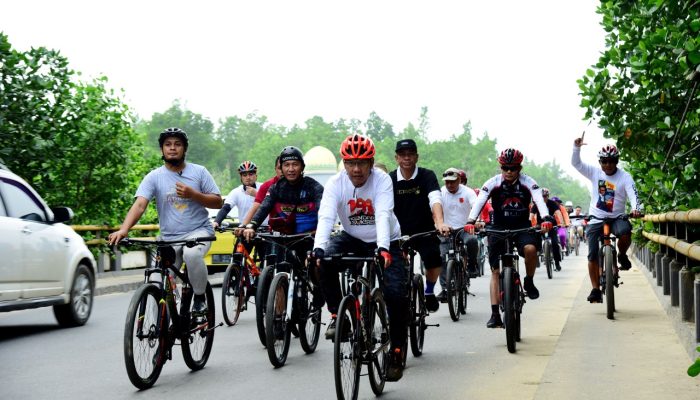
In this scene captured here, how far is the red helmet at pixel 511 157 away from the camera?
A: 10.4 metres

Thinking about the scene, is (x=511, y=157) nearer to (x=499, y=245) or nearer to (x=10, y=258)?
(x=499, y=245)

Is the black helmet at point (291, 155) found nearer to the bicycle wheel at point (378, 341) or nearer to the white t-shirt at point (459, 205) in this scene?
the bicycle wheel at point (378, 341)

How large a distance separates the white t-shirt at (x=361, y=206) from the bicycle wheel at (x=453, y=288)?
458cm

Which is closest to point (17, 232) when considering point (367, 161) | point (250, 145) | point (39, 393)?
point (39, 393)

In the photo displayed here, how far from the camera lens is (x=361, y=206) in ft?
24.7

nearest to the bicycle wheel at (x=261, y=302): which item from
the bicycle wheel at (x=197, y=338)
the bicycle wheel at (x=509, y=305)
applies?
the bicycle wheel at (x=197, y=338)

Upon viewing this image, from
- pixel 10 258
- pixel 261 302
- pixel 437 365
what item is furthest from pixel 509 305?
pixel 10 258

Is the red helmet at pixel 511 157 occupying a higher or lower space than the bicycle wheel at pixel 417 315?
higher

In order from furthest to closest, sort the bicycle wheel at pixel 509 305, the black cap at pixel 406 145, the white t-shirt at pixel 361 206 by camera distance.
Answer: the black cap at pixel 406 145 < the bicycle wheel at pixel 509 305 < the white t-shirt at pixel 361 206

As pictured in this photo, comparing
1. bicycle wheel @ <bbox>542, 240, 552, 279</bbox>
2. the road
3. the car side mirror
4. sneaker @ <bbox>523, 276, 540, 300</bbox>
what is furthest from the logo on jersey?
bicycle wheel @ <bbox>542, 240, 552, 279</bbox>

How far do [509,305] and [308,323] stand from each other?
1832 millimetres

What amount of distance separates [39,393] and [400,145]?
4071mm

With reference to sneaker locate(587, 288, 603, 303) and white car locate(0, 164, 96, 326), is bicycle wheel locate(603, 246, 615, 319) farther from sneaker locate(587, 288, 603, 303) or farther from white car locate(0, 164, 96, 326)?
white car locate(0, 164, 96, 326)

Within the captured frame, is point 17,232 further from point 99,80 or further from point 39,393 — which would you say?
point 99,80
